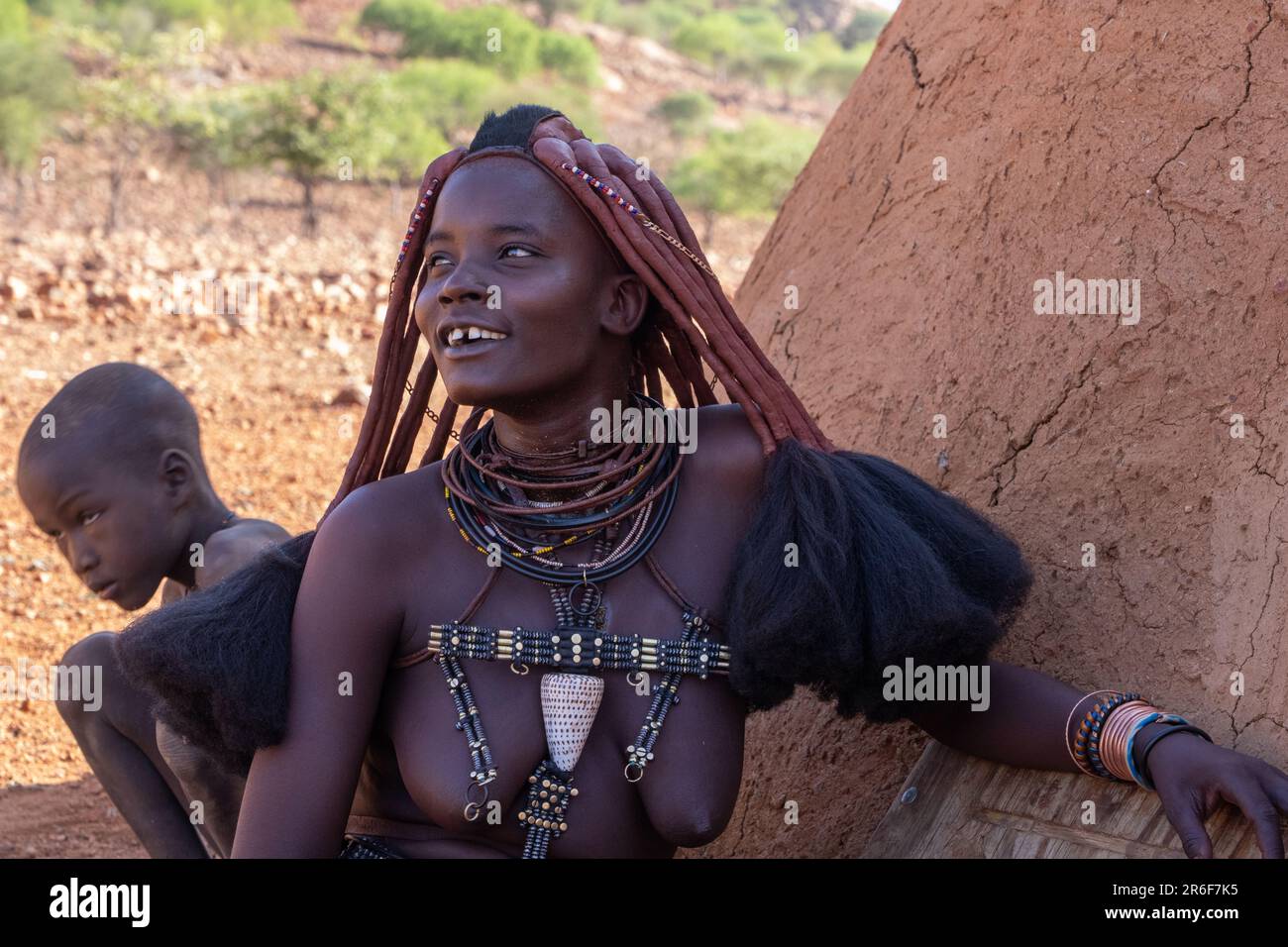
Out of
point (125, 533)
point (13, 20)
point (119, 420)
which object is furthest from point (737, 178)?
point (125, 533)

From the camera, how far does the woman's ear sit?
2488mm

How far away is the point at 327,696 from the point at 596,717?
438mm

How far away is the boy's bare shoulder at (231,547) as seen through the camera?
3.33 metres

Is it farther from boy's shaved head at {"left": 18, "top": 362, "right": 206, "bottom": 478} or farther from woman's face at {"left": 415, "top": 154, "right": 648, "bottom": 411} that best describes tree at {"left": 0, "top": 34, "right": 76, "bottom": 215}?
woman's face at {"left": 415, "top": 154, "right": 648, "bottom": 411}

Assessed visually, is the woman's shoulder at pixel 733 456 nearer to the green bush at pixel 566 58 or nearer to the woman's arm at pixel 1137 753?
the woman's arm at pixel 1137 753

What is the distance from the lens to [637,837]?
2.38 m

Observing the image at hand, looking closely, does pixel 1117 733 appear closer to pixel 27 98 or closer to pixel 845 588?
pixel 845 588

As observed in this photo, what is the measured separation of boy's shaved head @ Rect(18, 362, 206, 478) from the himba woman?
113 centimetres

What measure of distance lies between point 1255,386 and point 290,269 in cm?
1207

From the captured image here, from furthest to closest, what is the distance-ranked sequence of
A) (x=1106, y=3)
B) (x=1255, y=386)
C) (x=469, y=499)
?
1. (x=1106, y=3)
2. (x=1255, y=386)
3. (x=469, y=499)

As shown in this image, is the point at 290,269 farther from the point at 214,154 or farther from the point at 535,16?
the point at 535,16

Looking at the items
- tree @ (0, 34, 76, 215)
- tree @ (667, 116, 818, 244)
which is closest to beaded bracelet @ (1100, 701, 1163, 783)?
tree @ (0, 34, 76, 215)

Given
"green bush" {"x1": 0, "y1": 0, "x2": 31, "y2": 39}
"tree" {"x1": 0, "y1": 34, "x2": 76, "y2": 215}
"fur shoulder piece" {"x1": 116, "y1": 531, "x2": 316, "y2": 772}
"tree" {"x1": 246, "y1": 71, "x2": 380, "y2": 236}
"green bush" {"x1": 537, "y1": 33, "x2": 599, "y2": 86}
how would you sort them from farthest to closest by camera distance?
"green bush" {"x1": 537, "y1": 33, "x2": 599, "y2": 86}
"green bush" {"x1": 0, "y1": 0, "x2": 31, "y2": 39}
"tree" {"x1": 246, "y1": 71, "x2": 380, "y2": 236}
"tree" {"x1": 0, "y1": 34, "x2": 76, "y2": 215}
"fur shoulder piece" {"x1": 116, "y1": 531, "x2": 316, "y2": 772}

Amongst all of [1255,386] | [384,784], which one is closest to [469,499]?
[384,784]
